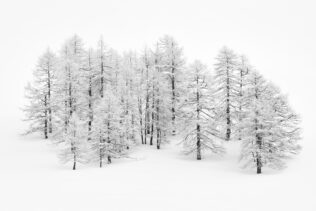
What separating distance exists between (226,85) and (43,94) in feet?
78.3

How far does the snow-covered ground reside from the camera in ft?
62.5

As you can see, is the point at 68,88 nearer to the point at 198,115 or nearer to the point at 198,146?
the point at 198,115

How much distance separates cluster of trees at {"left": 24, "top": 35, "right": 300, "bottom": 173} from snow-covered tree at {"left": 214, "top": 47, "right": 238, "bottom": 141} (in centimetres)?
12

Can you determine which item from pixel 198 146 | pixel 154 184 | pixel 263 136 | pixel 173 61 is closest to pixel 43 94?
pixel 173 61

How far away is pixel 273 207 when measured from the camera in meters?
18.2

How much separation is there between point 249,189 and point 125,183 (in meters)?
9.33

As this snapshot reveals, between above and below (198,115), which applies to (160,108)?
above

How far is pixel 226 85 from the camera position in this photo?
124 ft

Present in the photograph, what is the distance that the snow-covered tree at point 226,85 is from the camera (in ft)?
123

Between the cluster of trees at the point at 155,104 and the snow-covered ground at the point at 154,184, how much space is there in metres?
2.02

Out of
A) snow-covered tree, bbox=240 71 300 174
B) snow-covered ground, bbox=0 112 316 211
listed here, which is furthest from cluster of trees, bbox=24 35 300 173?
snow-covered ground, bbox=0 112 316 211

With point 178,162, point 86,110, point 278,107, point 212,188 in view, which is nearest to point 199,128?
point 178,162

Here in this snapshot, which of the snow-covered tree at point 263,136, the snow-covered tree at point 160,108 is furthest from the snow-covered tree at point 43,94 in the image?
the snow-covered tree at point 263,136

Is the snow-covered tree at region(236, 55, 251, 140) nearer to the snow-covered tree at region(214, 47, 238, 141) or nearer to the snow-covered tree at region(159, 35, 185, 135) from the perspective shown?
the snow-covered tree at region(214, 47, 238, 141)
